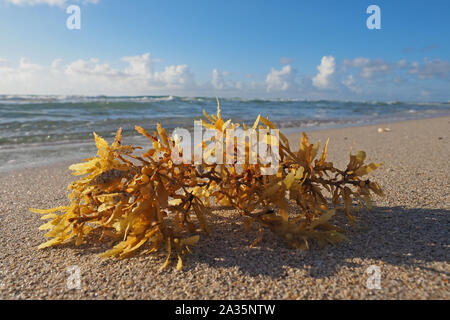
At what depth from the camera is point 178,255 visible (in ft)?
4.42

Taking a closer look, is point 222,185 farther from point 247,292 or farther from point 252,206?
point 247,292

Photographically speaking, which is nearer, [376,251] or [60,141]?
[376,251]

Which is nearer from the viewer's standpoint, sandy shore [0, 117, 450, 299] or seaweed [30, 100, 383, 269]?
sandy shore [0, 117, 450, 299]

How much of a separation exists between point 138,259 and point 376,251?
1.02 metres

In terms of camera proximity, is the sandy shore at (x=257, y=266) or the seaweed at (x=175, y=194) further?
the seaweed at (x=175, y=194)

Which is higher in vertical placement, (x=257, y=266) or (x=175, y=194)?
(x=175, y=194)

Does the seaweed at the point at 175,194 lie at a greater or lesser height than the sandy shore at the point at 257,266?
greater

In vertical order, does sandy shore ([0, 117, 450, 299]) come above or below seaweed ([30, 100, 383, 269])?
below

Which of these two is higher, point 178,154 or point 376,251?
point 178,154

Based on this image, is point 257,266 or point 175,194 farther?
point 175,194

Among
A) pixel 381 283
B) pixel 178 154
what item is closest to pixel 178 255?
pixel 178 154
